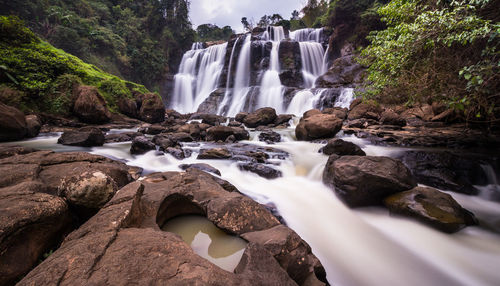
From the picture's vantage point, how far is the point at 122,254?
125 cm

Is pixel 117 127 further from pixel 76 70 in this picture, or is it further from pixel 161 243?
pixel 161 243

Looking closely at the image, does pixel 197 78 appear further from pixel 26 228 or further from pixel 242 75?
pixel 26 228

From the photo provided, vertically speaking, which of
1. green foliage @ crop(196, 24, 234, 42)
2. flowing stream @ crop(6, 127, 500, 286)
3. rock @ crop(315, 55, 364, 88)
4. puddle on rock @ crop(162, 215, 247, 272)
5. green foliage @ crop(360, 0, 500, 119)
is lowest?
flowing stream @ crop(6, 127, 500, 286)

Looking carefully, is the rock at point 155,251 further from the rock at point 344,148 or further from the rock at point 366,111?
the rock at point 366,111

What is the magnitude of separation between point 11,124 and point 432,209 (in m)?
10.9

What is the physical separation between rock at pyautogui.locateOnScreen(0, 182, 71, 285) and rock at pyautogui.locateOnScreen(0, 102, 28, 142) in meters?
6.50

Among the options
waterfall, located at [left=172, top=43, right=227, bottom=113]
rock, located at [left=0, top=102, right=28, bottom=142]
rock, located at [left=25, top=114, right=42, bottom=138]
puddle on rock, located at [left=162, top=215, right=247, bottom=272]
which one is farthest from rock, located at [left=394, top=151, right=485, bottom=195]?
waterfall, located at [left=172, top=43, right=227, bottom=113]

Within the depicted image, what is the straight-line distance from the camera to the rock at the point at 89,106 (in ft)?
32.2

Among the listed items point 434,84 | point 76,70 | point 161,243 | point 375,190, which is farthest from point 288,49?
point 161,243

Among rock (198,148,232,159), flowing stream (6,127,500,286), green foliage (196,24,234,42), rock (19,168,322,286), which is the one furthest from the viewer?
green foliage (196,24,234,42)

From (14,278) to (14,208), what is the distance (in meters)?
0.54

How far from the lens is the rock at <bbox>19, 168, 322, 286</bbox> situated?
112 centimetres

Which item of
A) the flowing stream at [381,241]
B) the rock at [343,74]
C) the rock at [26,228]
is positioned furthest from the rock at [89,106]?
the rock at [343,74]

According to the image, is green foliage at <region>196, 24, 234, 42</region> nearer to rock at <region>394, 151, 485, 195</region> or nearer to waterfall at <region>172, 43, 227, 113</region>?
waterfall at <region>172, 43, 227, 113</region>
